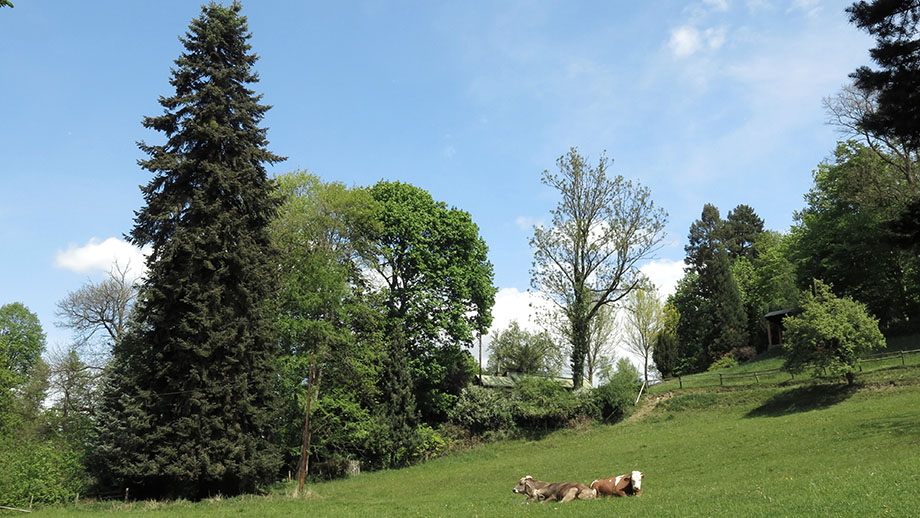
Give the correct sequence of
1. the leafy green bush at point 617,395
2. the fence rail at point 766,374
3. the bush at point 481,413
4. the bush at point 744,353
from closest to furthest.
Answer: the fence rail at point 766,374 < the leafy green bush at point 617,395 < the bush at point 481,413 < the bush at point 744,353

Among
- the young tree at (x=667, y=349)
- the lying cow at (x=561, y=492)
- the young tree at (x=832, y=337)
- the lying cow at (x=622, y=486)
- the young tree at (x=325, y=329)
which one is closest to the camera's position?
the lying cow at (x=622, y=486)

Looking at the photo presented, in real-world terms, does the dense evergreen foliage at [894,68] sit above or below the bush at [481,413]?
above

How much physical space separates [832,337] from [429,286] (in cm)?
2536

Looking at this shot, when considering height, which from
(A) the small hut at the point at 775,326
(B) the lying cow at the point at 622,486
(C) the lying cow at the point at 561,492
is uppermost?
(A) the small hut at the point at 775,326

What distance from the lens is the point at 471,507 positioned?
17766 millimetres

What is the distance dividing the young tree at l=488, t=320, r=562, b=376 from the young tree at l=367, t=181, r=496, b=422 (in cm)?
1761

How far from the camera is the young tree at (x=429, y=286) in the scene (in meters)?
42.1

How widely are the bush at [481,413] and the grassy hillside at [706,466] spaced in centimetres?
277

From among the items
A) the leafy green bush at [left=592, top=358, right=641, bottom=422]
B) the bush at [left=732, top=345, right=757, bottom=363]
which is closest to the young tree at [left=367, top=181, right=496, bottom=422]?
the leafy green bush at [left=592, top=358, right=641, bottom=422]

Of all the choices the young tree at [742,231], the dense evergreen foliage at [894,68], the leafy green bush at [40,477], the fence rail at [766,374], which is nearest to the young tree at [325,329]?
the leafy green bush at [40,477]

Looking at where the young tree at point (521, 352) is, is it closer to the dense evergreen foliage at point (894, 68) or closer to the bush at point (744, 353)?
the bush at point (744, 353)

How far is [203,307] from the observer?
92.1 ft

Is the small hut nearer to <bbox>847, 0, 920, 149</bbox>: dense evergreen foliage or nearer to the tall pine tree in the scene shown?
the tall pine tree

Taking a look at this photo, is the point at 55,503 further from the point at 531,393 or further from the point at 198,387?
the point at 531,393
